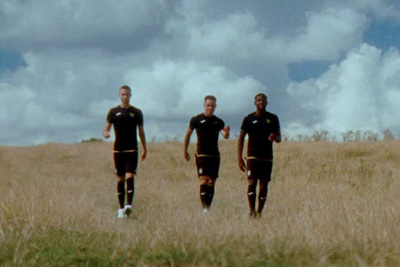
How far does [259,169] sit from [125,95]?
2.99m

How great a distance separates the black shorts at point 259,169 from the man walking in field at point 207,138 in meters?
1.05

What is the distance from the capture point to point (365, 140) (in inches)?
1009

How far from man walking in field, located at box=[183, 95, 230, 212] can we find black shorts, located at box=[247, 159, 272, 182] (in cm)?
105

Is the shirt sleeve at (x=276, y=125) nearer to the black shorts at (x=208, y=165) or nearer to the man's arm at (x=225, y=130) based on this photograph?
the man's arm at (x=225, y=130)

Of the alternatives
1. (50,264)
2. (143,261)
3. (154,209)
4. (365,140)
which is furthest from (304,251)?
(365,140)

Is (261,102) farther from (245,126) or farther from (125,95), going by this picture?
(125,95)

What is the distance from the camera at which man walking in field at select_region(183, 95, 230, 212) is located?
11000 millimetres

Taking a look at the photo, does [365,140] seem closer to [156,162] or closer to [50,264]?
[156,162]

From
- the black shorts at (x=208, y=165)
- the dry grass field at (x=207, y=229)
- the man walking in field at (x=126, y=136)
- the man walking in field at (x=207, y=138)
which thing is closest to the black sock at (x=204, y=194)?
the man walking in field at (x=207, y=138)

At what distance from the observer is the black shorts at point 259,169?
10008 millimetres

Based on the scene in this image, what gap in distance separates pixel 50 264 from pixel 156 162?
16558 mm

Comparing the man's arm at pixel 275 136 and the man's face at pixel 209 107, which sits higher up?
the man's face at pixel 209 107

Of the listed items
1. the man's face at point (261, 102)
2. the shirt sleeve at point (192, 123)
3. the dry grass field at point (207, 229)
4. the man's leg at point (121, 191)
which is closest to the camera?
the dry grass field at point (207, 229)

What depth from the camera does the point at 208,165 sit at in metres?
11.1
